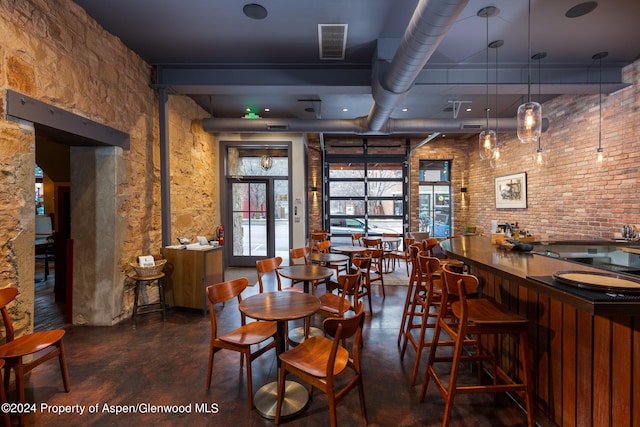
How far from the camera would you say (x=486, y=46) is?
3.37 metres

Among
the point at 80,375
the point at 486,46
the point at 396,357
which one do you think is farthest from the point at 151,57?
the point at 396,357

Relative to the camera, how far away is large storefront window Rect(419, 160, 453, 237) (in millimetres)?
8344

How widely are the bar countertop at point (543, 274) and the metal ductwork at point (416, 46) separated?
1.83 metres

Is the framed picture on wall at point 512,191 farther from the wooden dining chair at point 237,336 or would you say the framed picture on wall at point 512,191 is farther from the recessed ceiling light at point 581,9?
the wooden dining chair at point 237,336

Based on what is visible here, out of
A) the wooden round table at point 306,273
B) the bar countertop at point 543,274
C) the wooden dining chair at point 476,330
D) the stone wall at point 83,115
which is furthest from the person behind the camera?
the wooden round table at point 306,273

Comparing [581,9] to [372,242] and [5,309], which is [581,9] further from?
[5,309]

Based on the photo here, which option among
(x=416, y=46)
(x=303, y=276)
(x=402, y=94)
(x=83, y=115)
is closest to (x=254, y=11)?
(x=416, y=46)

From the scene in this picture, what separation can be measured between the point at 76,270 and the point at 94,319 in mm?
614

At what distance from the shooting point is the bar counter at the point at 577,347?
4.38 feet

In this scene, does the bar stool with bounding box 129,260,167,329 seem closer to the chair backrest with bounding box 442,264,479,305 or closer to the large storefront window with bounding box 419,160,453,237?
the chair backrest with bounding box 442,264,479,305

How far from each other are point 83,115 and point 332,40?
2781 millimetres

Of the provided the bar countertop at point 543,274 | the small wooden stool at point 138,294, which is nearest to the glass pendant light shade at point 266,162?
the small wooden stool at point 138,294

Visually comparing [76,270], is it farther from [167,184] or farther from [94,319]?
[167,184]

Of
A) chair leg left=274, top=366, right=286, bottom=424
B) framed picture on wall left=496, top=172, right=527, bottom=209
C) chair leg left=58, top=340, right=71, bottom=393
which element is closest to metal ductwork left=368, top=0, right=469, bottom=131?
chair leg left=274, top=366, right=286, bottom=424
